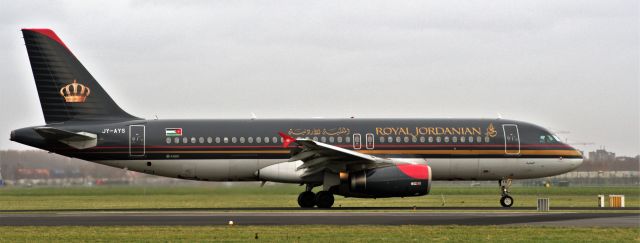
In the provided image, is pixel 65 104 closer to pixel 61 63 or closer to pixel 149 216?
pixel 61 63

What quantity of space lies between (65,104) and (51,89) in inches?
33.7

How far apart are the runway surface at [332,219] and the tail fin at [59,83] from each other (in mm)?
7837

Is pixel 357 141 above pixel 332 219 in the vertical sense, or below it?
above

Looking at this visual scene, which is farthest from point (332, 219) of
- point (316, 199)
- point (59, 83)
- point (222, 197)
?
point (222, 197)

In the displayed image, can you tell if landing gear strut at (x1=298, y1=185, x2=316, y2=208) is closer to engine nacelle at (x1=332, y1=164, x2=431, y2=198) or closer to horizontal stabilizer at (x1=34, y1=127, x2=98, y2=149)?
Answer: engine nacelle at (x1=332, y1=164, x2=431, y2=198)

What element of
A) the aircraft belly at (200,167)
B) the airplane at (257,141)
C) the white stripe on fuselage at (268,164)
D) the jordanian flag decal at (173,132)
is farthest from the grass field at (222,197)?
the jordanian flag decal at (173,132)

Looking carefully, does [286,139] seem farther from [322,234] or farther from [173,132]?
[322,234]

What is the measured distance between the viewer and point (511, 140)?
38031 mm

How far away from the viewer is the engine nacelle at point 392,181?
3456cm

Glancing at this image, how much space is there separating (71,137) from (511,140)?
17.5 m

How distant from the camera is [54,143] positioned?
37.1 meters

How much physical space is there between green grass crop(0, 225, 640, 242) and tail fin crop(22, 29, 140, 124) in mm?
14106

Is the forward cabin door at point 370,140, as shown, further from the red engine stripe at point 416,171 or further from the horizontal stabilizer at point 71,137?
the horizontal stabilizer at point 71,137

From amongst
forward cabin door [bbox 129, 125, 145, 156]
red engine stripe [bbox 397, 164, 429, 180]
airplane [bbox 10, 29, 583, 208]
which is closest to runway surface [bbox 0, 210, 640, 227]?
red engine stripe [bbox 397, 164, 429, 180]
